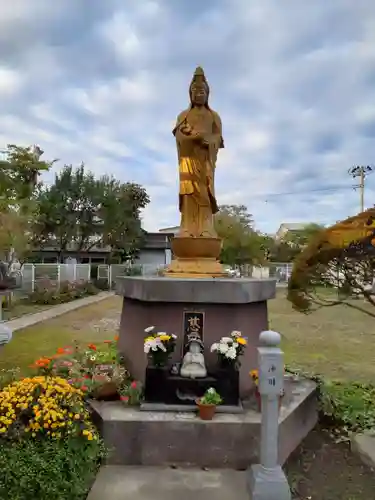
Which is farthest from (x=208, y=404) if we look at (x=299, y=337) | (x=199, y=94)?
(x=299, y=337)

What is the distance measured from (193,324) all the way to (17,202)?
15.7m

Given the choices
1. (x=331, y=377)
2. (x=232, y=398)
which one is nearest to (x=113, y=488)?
(x=232, y=398)

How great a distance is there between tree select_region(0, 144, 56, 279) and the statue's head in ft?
Result: 38.7

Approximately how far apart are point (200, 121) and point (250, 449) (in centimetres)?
430

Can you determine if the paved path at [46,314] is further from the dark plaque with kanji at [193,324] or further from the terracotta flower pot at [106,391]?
the dark plaque with kanji at [193,324]

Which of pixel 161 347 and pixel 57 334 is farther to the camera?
pixel 57 334

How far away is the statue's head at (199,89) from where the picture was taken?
6.31 meters

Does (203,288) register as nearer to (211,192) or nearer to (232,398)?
(232,398)

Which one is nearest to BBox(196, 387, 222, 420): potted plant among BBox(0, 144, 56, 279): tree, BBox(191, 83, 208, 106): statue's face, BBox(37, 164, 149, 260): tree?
BBox(191, 83, 208, 106): statue's face

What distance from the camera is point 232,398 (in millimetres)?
4574

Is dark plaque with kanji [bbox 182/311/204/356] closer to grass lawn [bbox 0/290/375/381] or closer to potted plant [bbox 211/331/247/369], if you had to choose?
potted plant [bbox 211/331/247/369]

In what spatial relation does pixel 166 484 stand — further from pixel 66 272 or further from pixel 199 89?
pixel 66 272

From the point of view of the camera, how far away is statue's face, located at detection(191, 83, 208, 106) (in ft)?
20.7

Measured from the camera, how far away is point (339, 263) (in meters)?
5.05
